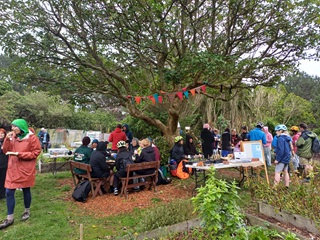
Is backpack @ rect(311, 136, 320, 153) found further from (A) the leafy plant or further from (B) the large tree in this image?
(A) the leafy plant

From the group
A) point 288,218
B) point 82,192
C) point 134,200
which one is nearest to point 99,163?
point 82,192

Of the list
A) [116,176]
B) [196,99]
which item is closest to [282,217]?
[116,176]

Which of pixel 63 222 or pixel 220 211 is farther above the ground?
→ pixel 220 211

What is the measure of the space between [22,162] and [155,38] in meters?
4.70

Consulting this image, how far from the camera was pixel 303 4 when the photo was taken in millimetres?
7012

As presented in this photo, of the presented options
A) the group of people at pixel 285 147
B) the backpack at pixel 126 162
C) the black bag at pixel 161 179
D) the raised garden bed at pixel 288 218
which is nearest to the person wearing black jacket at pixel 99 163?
the backpack at pixel 126 162

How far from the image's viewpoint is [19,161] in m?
4.21

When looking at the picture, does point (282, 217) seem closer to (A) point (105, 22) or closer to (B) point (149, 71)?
(A) point (105, 22)

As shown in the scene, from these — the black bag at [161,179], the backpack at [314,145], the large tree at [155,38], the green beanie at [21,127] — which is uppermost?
the large tree at [155,38]

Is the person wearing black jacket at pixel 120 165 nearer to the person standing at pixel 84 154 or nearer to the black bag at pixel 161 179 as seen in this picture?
the person standing at pixel 84 154

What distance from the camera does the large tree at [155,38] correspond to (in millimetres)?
6160

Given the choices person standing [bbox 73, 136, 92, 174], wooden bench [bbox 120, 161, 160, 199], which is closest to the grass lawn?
wooden bench [bbox 120, 161, 160, 199]

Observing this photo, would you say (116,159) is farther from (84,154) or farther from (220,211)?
(220,211)

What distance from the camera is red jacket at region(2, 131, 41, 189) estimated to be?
4160 millimetres
